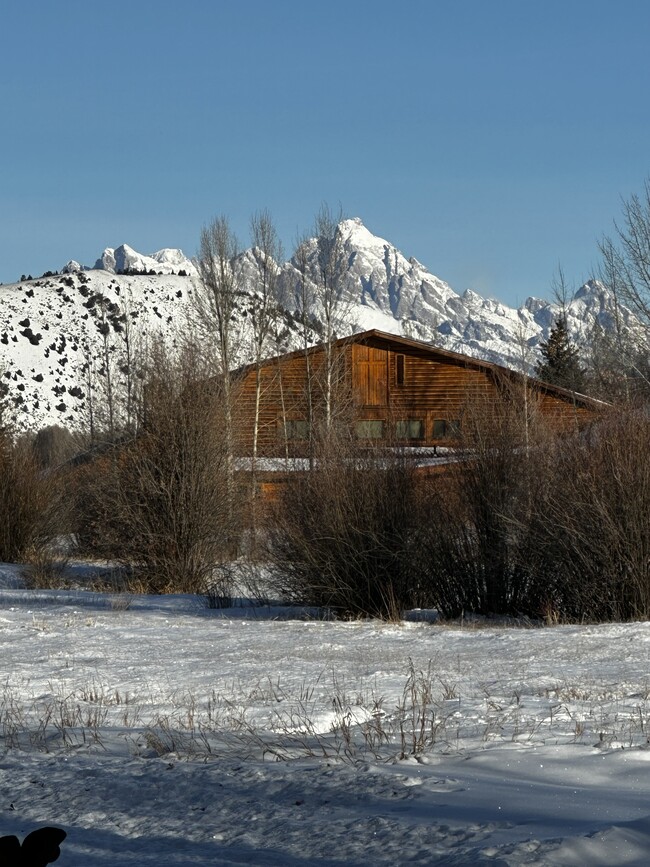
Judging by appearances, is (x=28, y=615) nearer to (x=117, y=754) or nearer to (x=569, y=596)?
(x=569, y=596)

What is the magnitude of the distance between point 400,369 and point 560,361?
65.8 feet

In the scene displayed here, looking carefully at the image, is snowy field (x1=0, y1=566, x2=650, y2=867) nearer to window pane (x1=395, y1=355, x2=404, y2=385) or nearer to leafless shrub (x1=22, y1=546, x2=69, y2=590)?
leafless shrub (x1=22, y1=546, x2=69, y2=590)

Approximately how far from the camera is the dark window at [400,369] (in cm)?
4403

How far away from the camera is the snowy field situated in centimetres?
439

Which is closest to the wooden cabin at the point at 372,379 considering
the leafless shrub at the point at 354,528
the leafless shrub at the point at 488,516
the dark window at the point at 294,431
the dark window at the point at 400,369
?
the dark window at the point at 400,369

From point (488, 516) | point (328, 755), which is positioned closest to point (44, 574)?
point (488, 516)

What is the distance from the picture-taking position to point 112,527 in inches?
830

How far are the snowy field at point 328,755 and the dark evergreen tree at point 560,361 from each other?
46.5 metres

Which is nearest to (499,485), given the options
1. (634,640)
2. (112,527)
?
(634,640)

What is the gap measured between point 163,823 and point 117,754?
1416 millimetres

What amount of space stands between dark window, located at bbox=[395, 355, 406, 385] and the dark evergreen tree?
14033mm

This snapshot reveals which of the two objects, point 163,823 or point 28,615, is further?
point 28,615

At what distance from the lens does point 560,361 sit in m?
61.0

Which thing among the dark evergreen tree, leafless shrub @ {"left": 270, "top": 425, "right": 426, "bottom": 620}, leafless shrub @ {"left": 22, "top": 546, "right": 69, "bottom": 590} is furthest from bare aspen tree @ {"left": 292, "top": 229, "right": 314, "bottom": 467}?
leafless shrub @ {"left": 270, "top": 425, "right": 426, "bottom": 620}
